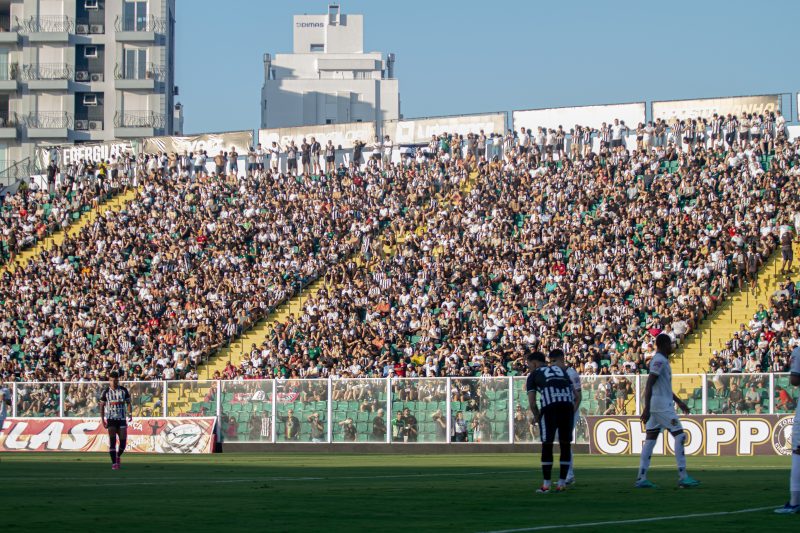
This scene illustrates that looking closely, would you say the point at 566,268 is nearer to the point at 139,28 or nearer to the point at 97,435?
the point at 97,435

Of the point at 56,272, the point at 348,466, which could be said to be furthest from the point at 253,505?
the point at 56,272

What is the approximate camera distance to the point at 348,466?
28.1m

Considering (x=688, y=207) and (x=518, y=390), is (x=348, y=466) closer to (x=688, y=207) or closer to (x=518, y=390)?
(x=518, y=390)

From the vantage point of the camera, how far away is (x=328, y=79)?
129 m

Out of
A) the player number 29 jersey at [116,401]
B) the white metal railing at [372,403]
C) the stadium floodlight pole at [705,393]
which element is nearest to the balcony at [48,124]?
the white metal railing at [372,403]

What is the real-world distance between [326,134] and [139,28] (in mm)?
32370

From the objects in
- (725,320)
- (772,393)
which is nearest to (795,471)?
(772,393)

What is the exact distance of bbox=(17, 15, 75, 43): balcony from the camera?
87.2 metres

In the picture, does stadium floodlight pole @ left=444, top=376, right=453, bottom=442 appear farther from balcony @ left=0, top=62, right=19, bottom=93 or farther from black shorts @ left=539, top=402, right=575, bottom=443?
balcony @ left=0, top=62, right=19, bottom=93

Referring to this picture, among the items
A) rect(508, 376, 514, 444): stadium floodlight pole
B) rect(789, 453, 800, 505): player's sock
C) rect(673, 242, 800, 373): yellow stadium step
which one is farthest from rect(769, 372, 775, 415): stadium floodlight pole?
rect(789, 453, 800, 505): player's sock

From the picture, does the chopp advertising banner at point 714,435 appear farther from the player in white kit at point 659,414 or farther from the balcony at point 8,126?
the balcony at point 8,126

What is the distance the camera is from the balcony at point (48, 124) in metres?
86.9

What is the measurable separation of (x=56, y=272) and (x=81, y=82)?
1440 inches

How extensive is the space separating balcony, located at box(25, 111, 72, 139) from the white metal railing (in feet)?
150
